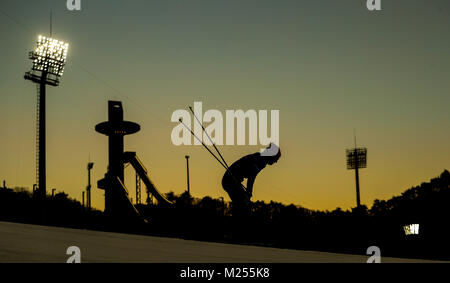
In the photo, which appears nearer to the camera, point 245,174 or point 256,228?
point 245,174

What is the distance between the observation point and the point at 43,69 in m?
40.5

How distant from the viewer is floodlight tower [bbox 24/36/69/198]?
36.7m

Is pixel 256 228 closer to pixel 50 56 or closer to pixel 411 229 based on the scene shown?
pixel 411 229

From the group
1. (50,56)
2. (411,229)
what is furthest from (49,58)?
(411,229)

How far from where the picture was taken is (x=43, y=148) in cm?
3666

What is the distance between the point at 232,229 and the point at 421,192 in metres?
89.4

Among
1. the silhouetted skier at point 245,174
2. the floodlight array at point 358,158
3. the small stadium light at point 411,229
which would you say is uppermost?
the floodlight array at point 358,158

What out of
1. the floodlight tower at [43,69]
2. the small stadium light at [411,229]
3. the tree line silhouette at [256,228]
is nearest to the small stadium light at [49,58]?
the floodlight tower at [43,69]

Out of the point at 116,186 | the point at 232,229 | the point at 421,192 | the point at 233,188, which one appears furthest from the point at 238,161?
the point at 421,192

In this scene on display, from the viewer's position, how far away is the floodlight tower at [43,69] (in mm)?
36656

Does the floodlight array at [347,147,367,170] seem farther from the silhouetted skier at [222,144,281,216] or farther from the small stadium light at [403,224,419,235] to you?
the silhouetted skier at [222,144,281,216]

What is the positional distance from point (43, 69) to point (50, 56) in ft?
4.63

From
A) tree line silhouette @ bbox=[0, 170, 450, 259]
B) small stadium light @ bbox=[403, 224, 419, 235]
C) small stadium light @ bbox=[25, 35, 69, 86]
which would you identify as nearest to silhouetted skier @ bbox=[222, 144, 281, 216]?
tree line silhouette @ bbox=[0, 170, 450, 259]

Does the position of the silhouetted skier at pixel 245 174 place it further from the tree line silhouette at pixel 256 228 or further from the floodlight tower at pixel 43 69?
the floodlight tower at pixel 43 69
